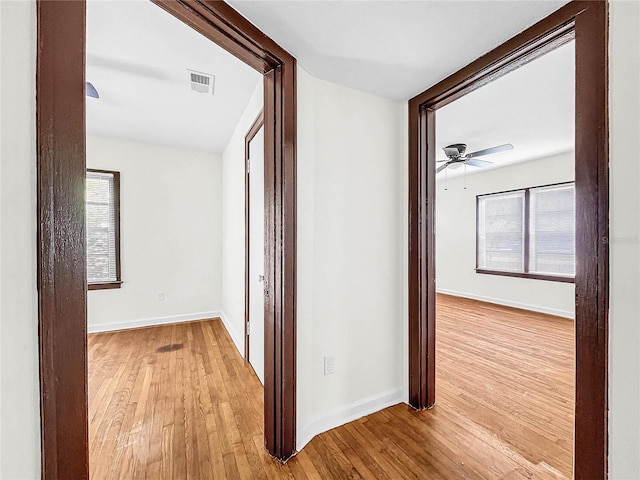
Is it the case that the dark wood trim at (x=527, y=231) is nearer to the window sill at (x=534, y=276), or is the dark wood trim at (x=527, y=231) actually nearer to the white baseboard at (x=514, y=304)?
the window sill at (x=534, y=276)

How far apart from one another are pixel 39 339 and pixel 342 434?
1.69m

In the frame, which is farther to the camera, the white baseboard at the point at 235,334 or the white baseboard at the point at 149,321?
the white baseboard at the point at 149,321

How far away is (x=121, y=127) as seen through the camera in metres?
3.29

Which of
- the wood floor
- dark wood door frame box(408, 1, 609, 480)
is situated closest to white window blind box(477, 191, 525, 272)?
the wood floor

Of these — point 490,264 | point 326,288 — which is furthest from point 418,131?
point 490,264

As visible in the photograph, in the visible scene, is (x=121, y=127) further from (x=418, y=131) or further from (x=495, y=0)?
(x=495, y=0)

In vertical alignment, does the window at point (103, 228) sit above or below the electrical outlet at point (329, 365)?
above

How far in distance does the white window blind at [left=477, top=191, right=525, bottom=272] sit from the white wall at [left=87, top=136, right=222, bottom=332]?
4.99m

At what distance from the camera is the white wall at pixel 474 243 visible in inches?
177

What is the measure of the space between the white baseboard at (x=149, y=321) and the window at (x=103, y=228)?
0.50 meters

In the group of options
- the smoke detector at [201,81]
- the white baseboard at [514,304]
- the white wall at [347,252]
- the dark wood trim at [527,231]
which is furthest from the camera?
the dark wood trim at [527,231]

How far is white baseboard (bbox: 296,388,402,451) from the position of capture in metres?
1.72

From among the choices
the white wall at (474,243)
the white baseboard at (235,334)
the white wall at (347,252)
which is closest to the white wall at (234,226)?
the white baseboard at (235,334)

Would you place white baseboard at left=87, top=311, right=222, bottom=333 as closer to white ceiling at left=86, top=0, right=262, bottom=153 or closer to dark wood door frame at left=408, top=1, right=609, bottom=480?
white ceiling at left=86, top=0, right=262, bottom=153
